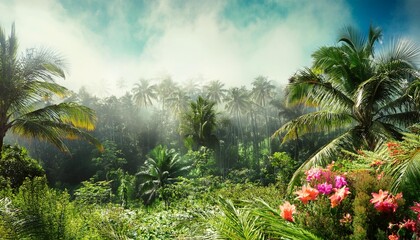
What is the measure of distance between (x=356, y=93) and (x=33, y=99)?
953 cm

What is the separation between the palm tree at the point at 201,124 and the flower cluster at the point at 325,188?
23.3m

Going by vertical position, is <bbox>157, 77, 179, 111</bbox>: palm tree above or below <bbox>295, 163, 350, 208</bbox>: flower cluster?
above

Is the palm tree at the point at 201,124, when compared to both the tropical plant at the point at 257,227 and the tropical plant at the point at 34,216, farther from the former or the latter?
the tropical plant at the point at 257,227

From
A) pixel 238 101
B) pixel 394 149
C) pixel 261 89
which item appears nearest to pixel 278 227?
pixel 394 149

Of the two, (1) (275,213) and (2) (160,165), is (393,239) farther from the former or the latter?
(2) (160,165)

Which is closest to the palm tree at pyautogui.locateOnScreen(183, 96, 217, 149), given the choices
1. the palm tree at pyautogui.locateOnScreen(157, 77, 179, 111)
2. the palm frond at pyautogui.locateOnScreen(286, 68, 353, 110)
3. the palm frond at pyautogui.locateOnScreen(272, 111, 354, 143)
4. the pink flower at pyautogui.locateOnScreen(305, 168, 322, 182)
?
the palm frond at pyautogui.locateOnScreen(272, 111, 354, 143)

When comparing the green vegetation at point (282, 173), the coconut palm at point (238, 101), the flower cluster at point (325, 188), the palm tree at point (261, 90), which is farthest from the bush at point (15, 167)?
the palm tree at point (261, 90)

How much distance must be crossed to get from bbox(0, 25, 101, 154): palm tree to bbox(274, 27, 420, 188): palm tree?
7.10m

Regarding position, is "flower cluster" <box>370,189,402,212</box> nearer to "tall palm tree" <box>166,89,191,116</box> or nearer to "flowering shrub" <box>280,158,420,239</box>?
"flowering shrub" <box>280,158,420,239</box>

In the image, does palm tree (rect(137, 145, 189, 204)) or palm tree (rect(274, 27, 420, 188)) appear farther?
palm tree (rect(137, 145, 189, 204))

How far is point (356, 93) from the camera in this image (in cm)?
786

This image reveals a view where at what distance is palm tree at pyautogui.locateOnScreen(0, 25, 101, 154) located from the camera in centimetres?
888

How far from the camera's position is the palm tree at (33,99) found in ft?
29.1

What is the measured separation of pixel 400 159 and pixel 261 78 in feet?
168
